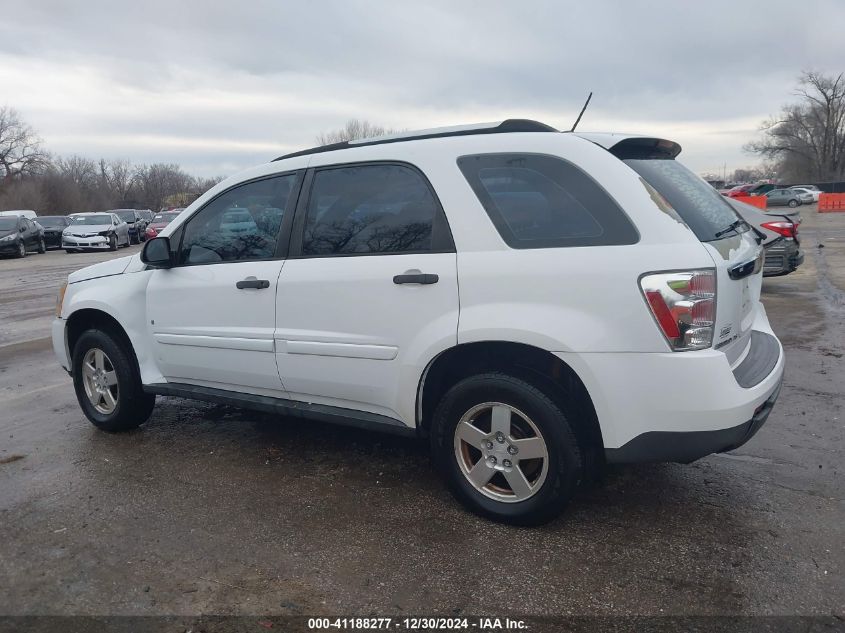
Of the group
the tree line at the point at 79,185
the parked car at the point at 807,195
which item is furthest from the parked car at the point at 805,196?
the tree line at the point at 79,185

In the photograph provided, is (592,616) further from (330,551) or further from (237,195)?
(237,195)

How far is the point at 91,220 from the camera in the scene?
26.5 meters

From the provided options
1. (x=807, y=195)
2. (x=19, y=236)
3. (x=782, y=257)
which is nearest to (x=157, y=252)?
(x=782, y=257)

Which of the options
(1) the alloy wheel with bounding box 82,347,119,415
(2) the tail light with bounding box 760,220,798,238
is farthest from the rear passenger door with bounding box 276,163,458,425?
(2) the tail light with bounding box 760,220,798,238

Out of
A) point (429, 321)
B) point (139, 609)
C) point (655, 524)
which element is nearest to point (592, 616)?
point (655, 524)

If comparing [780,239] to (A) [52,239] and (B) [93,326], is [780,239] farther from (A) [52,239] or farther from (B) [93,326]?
(A) [52,239]

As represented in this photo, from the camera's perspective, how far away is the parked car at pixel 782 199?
50.2 m

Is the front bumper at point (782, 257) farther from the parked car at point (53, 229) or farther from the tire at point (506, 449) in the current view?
the parked car at point (53, 229)

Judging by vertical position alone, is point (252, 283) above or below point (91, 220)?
above

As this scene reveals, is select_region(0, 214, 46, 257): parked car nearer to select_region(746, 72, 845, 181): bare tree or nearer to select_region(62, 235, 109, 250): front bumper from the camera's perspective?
select_region(62, 235, 109, 250): front bumper

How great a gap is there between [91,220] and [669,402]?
91.6ft

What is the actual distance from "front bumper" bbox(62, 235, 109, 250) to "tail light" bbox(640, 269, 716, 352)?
26569 mm

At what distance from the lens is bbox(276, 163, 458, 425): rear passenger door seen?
3.28m

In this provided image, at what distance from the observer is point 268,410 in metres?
4.00
